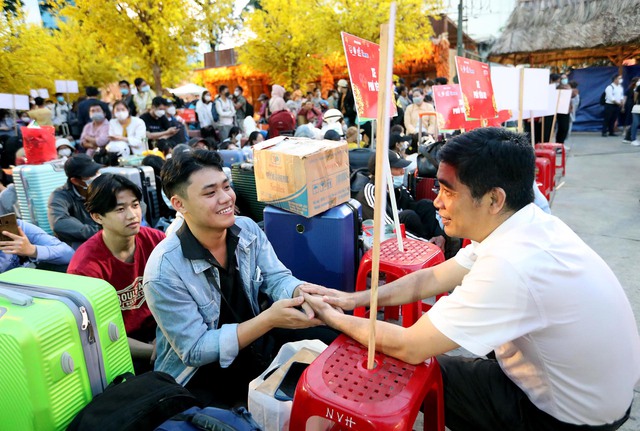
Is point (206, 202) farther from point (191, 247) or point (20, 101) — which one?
point (20, 101)

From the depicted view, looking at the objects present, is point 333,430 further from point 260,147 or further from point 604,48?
point 604,48

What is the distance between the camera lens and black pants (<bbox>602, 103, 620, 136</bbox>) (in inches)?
498

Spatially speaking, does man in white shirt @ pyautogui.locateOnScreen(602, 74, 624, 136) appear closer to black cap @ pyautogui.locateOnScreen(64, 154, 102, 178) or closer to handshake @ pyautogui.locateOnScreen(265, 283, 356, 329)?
handshake @ pyautogui.locateOnScreen(265, 283, 356, 329)

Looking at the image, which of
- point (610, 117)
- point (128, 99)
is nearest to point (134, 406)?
point (128, 99)

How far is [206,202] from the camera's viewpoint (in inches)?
81.2

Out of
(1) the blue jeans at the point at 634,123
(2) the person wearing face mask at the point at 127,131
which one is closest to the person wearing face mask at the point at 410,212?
(2) the person wearing face mask at the point at 127,131

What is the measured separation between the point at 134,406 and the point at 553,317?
138 centimetres

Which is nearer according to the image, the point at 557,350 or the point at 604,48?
the point at 557,350

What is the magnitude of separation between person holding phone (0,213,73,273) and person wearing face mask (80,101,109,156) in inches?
190

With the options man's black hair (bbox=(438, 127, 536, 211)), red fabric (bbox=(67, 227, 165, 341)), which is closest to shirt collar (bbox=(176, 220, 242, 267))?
red fabric (bbox=(67, 227, 165, 341))

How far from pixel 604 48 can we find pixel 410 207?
42.7 feet

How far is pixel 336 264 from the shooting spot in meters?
2.99

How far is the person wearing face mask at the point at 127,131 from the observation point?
7066mm

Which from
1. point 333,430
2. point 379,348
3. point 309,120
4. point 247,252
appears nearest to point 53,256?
point 247,252
